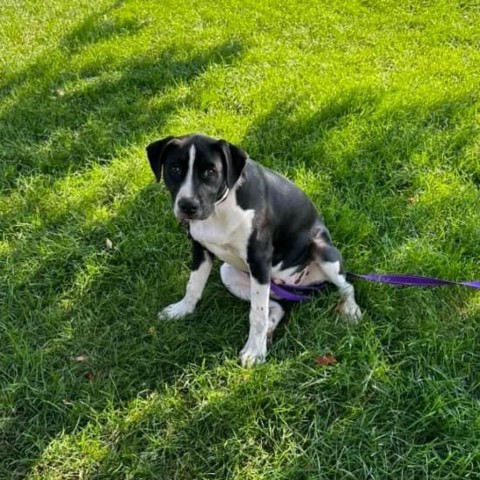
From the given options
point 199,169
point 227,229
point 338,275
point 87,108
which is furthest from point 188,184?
point 87,108

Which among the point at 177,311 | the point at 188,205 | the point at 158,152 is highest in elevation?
the point at 158,152

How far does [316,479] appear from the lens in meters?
2.49

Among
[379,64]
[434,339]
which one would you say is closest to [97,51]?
[379,64]

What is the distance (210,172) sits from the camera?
268 centimetres

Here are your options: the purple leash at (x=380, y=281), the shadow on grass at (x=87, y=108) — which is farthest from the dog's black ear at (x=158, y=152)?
the shadow on grass at (x=87, y=108)

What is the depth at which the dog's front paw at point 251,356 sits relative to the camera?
3.02 metres

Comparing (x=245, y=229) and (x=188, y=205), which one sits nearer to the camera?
(x=188, y=205)

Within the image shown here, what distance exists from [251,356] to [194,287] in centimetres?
54

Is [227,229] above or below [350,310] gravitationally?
above

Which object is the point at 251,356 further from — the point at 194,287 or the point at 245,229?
the point at 245,229

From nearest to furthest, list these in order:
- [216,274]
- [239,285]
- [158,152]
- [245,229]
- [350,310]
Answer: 1. [158,152]
2. [245,229]
3. [350,310]
4. [239,285]
5. [216,274]

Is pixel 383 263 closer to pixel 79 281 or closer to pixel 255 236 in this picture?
pixel 255 236

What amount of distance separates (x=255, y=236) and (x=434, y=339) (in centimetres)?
104

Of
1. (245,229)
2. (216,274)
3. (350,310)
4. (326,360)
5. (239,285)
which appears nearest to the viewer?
(245,229)
